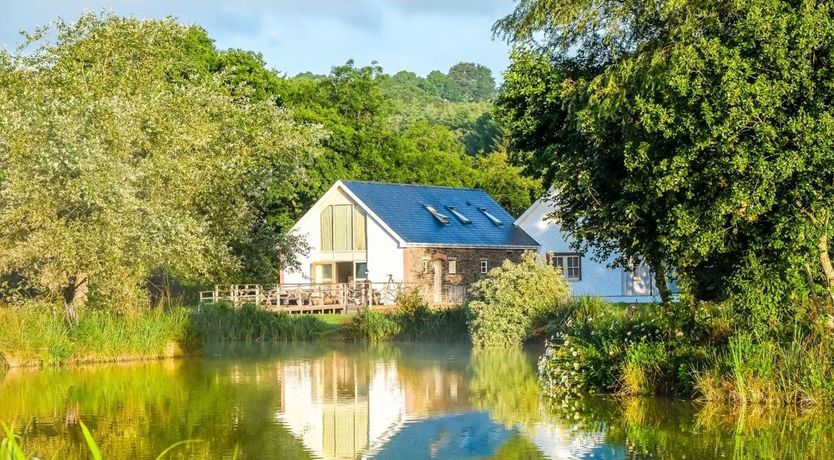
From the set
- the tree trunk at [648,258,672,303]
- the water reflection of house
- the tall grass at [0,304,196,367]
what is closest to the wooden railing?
the tall grass at [0,304,196,367]

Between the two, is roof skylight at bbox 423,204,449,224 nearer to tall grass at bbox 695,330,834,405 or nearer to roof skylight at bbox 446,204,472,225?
roof skylight at bbox 446,204,472,225

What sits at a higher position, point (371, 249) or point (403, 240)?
point (403, 240)

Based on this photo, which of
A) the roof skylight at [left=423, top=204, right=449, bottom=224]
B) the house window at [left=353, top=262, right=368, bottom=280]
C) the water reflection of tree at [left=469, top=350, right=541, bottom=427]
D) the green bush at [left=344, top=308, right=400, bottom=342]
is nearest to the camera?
the water reflection of tree at [left=469, top=350, right=541, bottom=427]

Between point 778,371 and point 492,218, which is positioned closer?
point 778,371

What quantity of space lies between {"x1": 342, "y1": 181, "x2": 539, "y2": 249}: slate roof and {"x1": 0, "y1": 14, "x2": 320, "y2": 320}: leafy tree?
9891mm

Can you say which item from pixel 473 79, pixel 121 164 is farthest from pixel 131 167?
pixel 473 79

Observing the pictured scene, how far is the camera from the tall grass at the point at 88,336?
2566cm

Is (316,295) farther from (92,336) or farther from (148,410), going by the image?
(148,410)

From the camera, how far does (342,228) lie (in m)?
51.1

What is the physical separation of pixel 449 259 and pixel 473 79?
5845 inches

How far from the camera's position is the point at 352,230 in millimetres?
50719

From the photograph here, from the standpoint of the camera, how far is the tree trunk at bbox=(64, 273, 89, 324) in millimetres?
27141

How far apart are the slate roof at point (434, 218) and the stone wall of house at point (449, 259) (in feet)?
1.40

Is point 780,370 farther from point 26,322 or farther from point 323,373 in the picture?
point 26,322
